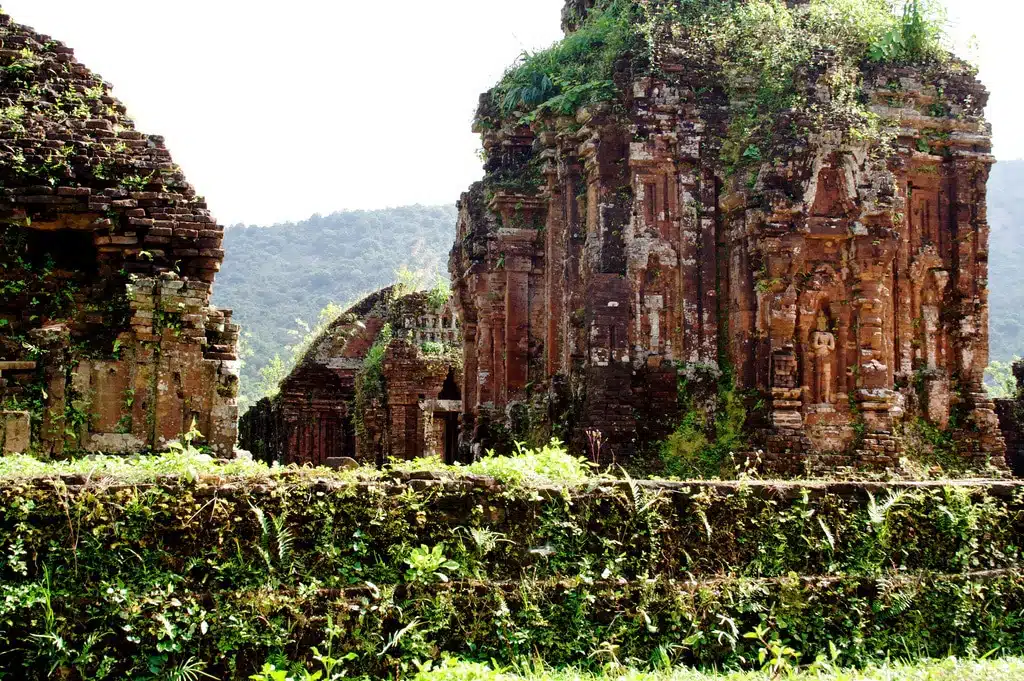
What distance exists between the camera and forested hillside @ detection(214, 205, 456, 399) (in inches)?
2768

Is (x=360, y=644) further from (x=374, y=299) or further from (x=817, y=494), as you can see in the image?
(x=374, y=299)

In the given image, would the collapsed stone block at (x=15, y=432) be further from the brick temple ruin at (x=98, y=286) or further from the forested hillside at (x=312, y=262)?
the forested hillside at (x=312, y=262)

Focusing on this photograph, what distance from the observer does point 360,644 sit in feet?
22.0

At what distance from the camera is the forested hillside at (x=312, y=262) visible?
70312mm

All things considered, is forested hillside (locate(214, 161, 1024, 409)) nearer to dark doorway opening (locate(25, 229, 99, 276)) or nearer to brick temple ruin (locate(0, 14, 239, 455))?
dark doorway opening (locate(25, 229, 99, 276))

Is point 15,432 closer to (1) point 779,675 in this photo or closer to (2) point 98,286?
(2) point 98,286

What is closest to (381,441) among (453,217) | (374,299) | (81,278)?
(374,299)

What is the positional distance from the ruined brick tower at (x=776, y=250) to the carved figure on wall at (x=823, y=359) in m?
0.02

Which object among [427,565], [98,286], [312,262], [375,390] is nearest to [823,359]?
[98,286]

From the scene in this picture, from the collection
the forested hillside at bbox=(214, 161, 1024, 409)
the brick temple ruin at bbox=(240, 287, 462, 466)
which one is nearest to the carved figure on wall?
the brick temple ruin at bbox=(240, 287, 462, 466)

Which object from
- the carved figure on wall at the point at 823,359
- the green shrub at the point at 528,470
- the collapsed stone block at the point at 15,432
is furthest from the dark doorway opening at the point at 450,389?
the green shrub at the point at 528,470

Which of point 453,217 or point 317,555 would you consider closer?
point 317,555

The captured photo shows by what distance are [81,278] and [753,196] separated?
25.8 ft

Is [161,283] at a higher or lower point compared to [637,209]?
lower
